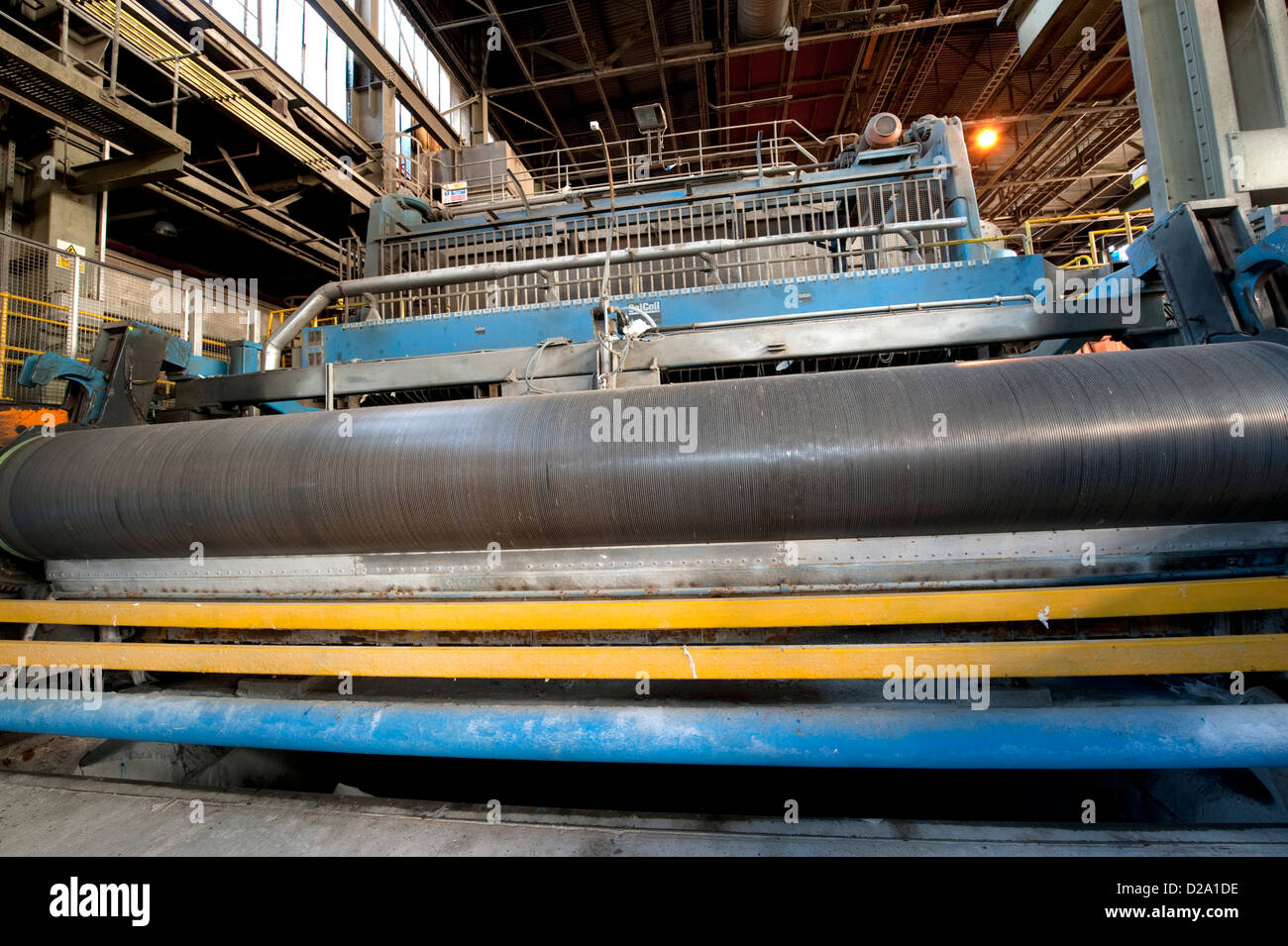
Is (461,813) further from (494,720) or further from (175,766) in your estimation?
(175,766)

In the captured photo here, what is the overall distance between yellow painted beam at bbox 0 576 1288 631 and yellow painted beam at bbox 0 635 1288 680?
0.06 m

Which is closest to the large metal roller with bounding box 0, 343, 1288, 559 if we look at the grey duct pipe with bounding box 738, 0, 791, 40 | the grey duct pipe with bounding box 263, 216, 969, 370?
the grey duct pipe with bounding box 263, 216, 969, 370

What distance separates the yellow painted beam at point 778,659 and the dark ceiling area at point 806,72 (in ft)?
23.3

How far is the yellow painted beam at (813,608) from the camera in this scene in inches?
42.4

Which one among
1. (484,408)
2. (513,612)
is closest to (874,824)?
(513,612)

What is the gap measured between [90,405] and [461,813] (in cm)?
208

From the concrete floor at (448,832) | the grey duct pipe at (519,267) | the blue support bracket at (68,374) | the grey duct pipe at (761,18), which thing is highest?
the grey duct pipe at (761,18)

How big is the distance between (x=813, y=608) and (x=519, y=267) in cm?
171

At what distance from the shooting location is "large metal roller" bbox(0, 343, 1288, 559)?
1.14 metres

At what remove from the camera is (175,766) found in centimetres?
178

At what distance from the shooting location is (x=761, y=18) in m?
6.99

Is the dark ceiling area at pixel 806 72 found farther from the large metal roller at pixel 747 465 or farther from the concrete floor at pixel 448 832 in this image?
the concrete floor at pixel 448 832

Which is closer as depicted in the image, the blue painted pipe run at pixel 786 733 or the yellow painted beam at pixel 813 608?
the blue painted pipe run at pixel 786 733

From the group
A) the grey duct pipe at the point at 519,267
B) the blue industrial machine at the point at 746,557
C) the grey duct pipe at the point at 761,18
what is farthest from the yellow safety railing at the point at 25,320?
the grey duct pipe at the point at 761,18
